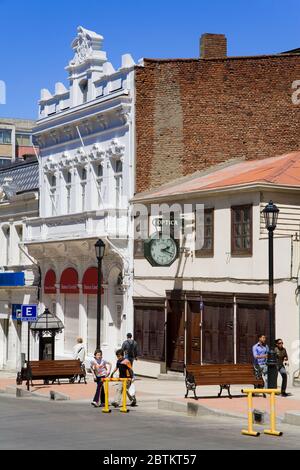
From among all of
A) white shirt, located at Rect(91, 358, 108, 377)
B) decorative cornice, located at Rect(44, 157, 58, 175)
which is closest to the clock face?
white shirt, located at Rect(91, 358, 108, 377)

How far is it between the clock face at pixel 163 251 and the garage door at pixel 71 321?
8315mm

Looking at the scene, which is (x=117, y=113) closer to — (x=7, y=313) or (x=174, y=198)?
(x=174, y=198)

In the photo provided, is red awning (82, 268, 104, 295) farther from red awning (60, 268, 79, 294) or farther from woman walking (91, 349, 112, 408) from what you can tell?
woman walking (91, 349, 112, 408)

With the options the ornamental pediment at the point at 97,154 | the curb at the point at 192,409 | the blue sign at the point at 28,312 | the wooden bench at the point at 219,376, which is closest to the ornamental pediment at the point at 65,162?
the ornamental pediment at the point at 97,154

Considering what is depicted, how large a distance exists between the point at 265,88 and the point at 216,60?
2117 mm

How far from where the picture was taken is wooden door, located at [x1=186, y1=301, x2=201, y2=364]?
35562 mm

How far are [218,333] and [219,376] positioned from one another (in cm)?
755

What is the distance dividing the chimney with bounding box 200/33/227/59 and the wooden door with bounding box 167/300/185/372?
465 inches

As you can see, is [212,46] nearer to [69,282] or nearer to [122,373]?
[69,282]

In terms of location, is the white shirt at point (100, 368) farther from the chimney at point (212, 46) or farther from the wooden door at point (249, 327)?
the chimney at point (212, 46)

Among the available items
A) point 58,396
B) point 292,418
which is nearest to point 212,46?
point 58,396

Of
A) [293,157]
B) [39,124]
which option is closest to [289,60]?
[293,157]

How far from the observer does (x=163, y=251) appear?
36375 mm

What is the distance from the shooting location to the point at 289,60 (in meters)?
39.5
